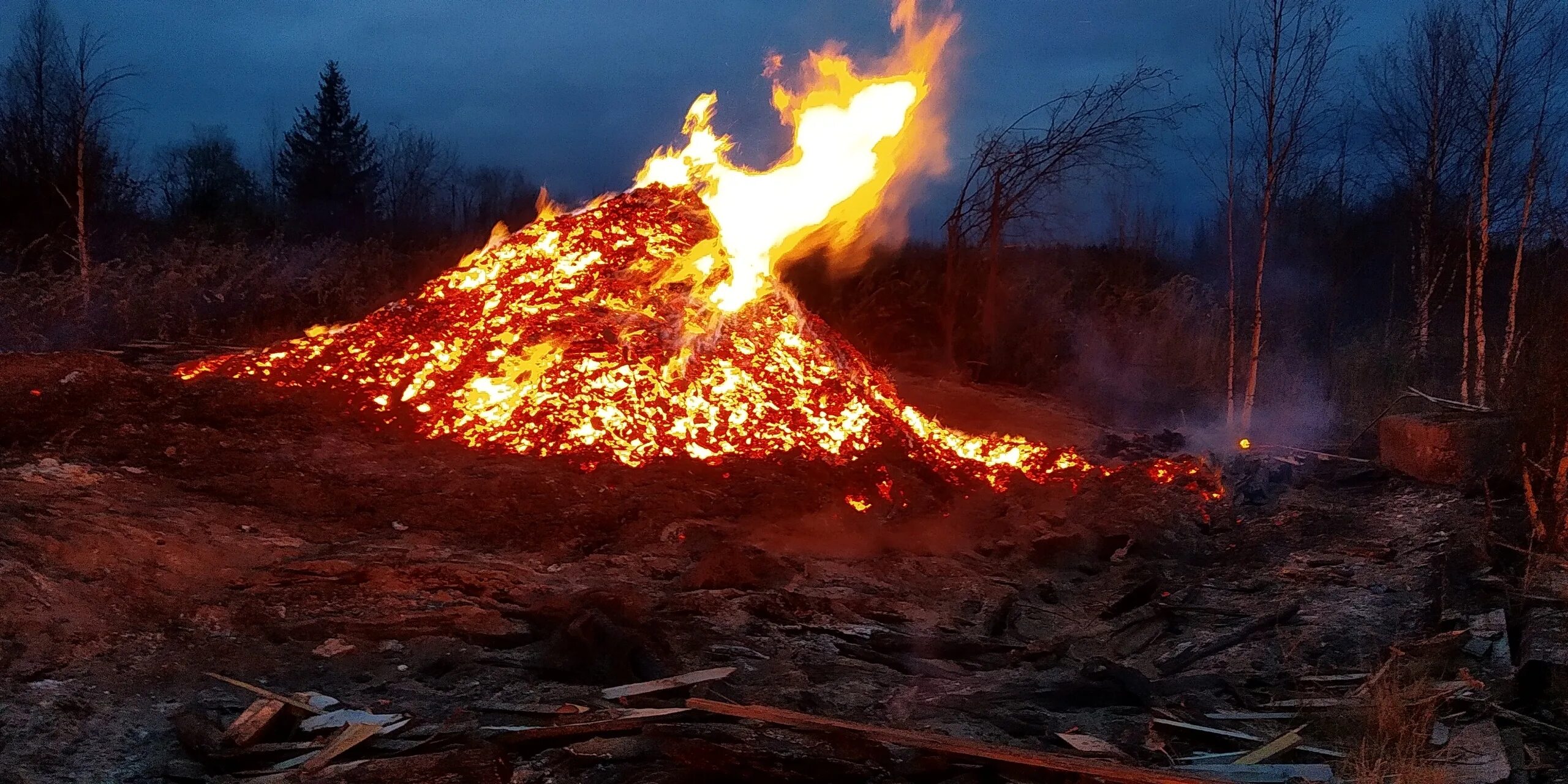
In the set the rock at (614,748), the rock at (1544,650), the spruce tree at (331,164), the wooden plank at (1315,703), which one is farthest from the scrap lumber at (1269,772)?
the spruce tree at (331,164)

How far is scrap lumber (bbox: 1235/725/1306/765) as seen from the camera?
13.4 feet

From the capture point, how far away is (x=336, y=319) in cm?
1549

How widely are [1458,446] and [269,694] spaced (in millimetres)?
9882

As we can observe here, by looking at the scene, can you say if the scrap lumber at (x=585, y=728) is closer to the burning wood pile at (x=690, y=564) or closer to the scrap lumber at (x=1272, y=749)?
the burning wood pile at (x=690, y=564)

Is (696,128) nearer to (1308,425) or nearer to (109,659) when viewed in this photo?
(109,659)

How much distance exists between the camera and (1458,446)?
9.34 meters

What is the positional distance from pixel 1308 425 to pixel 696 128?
9045 mm

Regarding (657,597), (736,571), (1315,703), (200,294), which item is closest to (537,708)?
(657,597)

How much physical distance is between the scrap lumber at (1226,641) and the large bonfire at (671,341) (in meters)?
3.71

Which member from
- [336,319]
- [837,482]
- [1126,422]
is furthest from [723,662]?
[336,319]

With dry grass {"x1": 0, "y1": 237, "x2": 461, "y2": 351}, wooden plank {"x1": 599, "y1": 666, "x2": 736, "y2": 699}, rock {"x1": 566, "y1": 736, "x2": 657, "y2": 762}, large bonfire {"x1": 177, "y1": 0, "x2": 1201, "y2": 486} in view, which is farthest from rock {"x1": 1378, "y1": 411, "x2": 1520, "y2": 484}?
dry grass {"x1": 0, "y1": 237, "x2": 461, "y2": 351}

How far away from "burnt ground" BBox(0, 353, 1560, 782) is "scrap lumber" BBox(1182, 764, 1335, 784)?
0.17 metres

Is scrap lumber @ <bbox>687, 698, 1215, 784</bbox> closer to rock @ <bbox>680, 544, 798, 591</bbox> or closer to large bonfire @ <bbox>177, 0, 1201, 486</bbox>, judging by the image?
rock @ <bbox>680, 544, 798, 591</bbox>

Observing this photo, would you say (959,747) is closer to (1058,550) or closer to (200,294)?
(1058,550)
